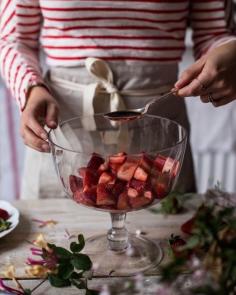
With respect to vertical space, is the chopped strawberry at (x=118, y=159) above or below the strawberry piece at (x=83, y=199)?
above

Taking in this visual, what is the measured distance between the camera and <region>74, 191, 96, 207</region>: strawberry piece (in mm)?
615

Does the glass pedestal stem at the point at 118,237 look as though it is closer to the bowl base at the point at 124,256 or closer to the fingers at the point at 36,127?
the bowl base at the point at 124,256

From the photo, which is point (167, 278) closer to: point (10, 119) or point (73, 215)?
point (73, 215)

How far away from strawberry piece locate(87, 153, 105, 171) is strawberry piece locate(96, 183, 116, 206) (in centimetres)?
2

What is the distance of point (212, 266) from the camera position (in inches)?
17.1

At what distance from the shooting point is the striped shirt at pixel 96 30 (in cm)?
83

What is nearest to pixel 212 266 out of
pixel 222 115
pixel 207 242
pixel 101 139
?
pixel 207 242

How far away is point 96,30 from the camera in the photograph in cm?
84

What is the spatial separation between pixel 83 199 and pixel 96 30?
331mm

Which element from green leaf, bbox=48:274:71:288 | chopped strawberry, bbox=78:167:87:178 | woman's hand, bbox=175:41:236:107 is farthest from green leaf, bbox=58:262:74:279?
woman's hand, bbox=175:41:236:107

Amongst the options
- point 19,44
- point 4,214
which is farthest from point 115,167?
point 19,44

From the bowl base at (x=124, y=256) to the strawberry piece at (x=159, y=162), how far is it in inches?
4.2

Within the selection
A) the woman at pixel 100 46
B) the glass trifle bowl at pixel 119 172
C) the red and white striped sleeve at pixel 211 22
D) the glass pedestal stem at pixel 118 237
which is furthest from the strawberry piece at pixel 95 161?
the red and white striped sleeve at pixel 211 22

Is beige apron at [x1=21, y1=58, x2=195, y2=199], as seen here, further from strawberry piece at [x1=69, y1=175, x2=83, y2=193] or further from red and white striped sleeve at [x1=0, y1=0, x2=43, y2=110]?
strawberry piece at [x1=69, y1=175, x2=83, y2=193]
